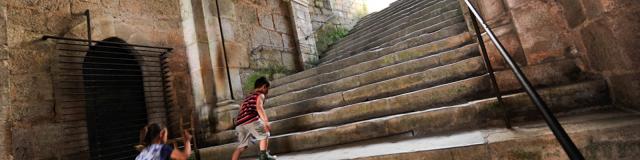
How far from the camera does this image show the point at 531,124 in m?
2.09

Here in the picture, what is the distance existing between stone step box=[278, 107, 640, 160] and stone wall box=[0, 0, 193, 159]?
2797 millimetres

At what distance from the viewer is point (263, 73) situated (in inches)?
222

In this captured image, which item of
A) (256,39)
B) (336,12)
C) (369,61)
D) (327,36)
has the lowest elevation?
(369,61)

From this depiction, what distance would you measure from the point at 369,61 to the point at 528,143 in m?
2.51

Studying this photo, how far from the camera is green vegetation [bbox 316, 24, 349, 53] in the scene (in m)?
7.30

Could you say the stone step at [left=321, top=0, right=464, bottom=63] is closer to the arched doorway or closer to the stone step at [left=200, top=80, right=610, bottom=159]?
the stone step at [left=200, top=80, right=610, bottom=159]

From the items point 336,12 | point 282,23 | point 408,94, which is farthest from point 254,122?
point 336,12

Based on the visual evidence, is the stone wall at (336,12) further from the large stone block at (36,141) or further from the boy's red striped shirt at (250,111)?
the large stone block at (36,141)

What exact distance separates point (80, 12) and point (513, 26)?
14.4 ft

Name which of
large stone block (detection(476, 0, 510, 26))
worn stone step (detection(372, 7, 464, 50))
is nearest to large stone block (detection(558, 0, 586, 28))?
large stone block (detection(476, 0, 510, 26))

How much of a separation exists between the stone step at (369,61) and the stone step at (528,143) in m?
1.57

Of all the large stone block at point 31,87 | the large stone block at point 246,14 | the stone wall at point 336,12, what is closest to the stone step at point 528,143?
the large stone block at point 31,87

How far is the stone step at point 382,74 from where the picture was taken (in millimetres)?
3336

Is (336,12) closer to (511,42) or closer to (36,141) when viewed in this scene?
(511,42)
